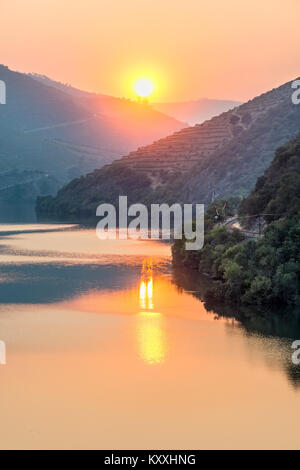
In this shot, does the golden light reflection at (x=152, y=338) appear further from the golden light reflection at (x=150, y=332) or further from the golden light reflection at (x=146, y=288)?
the golden light reflection at (x=146, y=288)

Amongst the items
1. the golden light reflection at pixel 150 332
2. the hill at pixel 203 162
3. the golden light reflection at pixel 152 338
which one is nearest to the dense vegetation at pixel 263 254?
the golden light reflection at pixel 150 332

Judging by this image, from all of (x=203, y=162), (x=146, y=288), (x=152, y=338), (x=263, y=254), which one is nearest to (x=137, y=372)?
(x=152, y=338)

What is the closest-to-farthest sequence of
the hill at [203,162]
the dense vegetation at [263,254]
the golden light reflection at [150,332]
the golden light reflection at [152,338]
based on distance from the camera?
the golden light reflection at [152,338] → the golden light reflection at [150,332] → the dense vegetation at [263,254] → the hill at [203,162]

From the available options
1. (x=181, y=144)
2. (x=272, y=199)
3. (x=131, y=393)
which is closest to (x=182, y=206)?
(x=181, y=144)

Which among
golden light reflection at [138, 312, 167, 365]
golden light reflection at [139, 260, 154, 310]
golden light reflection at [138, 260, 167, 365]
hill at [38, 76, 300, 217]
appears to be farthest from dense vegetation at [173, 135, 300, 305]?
hill at [38, 76, 300, 217]

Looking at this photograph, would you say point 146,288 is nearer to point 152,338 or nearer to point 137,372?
point 152,338

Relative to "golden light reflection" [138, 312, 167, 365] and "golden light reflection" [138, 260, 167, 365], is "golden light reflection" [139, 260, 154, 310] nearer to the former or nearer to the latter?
"golden light reflection" [138, 260, 167, 365]
